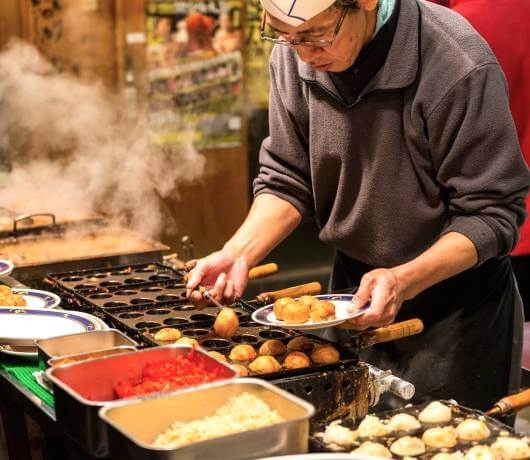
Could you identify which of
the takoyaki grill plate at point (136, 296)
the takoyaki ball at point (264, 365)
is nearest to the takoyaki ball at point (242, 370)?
the takoyaki ball at point (264, 365)

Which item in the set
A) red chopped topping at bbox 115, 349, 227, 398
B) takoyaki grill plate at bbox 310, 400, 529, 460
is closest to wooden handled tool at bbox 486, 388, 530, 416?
takoyaki grill plate at bbox 310, 400, 529, 460

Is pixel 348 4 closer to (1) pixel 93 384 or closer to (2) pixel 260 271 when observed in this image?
(2) pixel 260 271

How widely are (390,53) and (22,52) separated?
4.23 metres

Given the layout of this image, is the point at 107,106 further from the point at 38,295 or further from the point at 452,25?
the point at 452,25

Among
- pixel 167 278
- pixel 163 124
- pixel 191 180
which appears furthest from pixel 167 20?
pixel 167 278

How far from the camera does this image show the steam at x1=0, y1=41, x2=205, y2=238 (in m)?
6.28

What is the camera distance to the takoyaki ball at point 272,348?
2629 millimetres

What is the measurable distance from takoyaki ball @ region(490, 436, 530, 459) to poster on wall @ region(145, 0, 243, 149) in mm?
5186

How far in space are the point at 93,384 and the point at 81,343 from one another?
34cm

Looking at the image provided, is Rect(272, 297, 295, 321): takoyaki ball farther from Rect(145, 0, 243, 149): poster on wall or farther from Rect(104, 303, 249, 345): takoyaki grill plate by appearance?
Rect(145, 0, 243, 149): poster on wall

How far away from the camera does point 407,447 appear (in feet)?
Answer: 6.89

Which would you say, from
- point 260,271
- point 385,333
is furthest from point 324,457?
point 260,271

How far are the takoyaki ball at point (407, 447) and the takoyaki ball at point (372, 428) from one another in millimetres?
49

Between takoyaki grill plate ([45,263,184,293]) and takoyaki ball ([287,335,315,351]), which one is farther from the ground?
takoyaki ball ([287,335,315,351])
